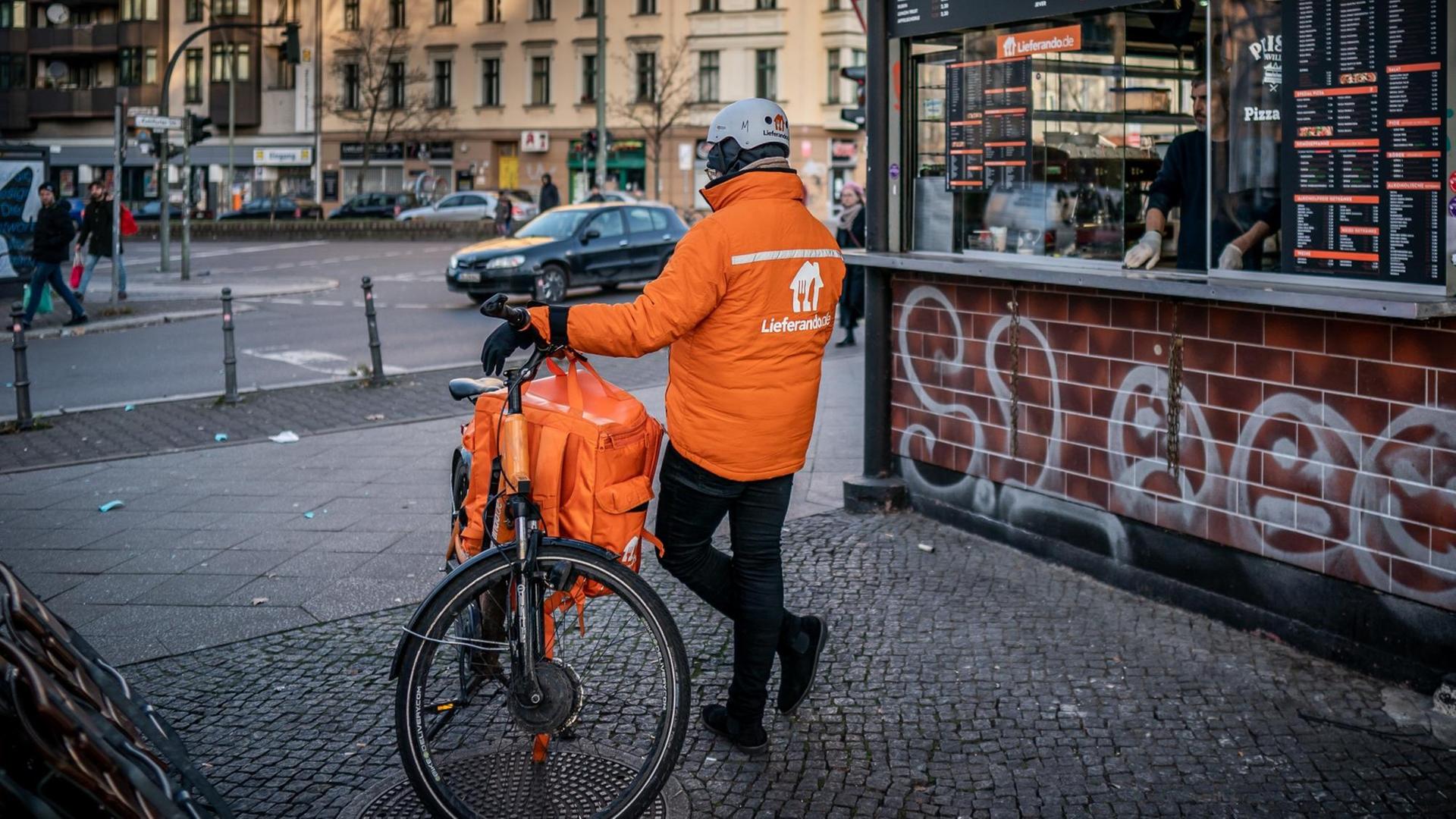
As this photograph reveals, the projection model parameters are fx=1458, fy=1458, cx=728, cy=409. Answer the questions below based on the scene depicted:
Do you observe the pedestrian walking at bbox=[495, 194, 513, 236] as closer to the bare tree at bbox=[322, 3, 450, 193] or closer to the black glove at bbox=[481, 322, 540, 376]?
the bare tree at bbox=[322, 3, 450, 193]

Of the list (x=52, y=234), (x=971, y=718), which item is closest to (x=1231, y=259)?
(x=971, y=718)

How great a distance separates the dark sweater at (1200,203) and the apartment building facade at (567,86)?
50.4 metres

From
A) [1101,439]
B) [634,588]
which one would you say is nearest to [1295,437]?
[1101,439]

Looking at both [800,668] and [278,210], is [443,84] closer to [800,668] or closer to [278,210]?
[278,210]

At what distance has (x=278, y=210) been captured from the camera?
57.8 metres

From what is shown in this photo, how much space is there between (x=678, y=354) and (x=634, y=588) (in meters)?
0.81

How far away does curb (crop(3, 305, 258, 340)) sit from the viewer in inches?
742

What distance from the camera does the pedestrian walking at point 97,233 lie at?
22.6 metres

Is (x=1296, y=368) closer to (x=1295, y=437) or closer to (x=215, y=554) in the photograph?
(x=1295, y=437)

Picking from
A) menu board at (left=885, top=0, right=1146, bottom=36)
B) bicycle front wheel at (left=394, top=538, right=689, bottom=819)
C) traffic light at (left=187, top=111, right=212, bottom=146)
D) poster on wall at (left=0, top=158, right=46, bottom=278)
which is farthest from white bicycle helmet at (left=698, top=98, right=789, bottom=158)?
traffic light at (left=187, top=111, right=212, bottom=146)

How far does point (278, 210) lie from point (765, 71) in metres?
20.4

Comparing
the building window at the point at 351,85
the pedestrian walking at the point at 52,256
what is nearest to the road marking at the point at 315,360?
the pedestrian walking at the point at 52,256

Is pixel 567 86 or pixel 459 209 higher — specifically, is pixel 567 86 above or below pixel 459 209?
above

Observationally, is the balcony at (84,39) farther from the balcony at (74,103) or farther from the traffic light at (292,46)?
the traffic light at (292,46)
